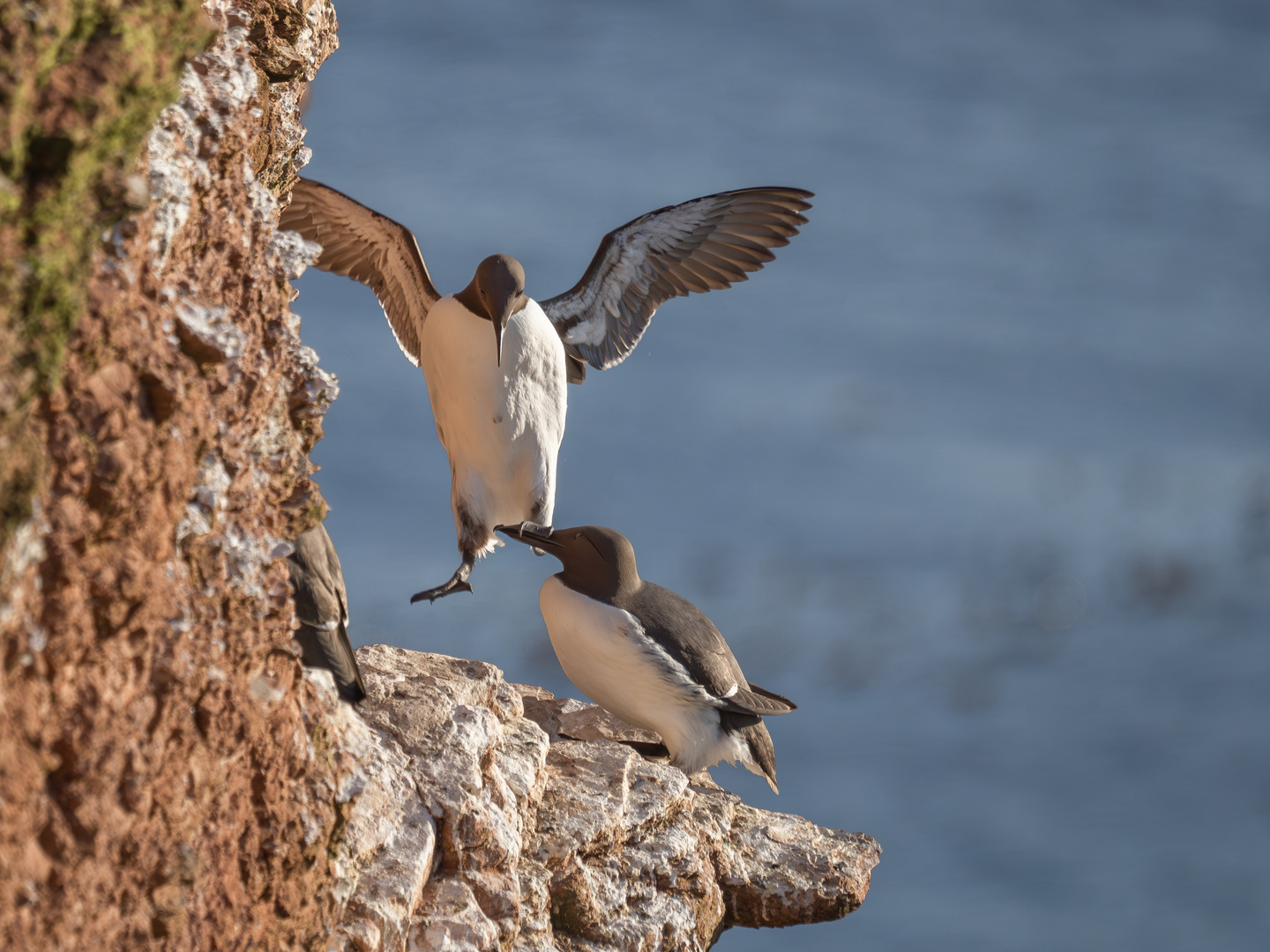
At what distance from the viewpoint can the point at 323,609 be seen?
11.0 ft

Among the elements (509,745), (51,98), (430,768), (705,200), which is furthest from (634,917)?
(705,200)

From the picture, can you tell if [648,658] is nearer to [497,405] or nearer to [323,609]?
[497,405]

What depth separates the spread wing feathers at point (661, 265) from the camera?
6797 millimetres

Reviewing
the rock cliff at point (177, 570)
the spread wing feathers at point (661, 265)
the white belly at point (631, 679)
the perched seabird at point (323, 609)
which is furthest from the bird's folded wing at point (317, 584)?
the spread wing feathers at point (661, 265)

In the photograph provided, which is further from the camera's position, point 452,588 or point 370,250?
point 370,250

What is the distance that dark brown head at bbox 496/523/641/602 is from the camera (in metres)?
5.21

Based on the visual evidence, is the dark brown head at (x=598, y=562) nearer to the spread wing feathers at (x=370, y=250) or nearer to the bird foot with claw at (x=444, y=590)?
the bird foot with claw at (x=444, y=590)

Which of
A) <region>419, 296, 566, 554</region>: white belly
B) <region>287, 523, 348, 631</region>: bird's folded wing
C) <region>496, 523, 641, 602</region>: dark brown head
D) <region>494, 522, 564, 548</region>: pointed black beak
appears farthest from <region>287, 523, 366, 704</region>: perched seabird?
<region>419, 296, 566, 554</region>: white belly

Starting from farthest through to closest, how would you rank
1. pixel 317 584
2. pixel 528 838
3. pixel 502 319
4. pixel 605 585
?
pixel 502 319 → pixel 605 585 → pixel 528 838 → pixel 317 584

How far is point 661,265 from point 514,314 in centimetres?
140

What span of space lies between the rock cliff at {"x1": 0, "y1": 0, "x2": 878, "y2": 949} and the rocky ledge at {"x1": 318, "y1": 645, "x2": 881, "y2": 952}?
14mm

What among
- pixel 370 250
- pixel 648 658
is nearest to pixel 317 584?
pixel 648 658

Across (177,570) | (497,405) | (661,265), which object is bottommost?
(177,570)

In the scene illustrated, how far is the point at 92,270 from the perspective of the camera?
2086 millimetres
